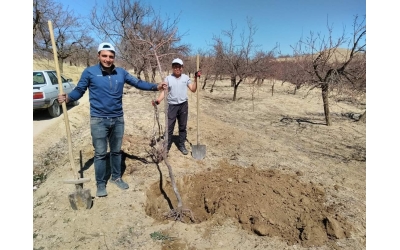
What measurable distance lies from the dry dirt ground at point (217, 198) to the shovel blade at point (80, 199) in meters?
0.06

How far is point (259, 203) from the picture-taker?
10.8 feet

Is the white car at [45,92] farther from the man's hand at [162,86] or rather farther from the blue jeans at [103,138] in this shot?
the man's hand at [162,86]

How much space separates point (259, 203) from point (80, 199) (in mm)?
2288

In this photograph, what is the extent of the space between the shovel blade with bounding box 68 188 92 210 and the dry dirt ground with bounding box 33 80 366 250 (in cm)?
6

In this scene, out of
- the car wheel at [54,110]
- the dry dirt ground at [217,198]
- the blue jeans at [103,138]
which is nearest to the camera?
the dry dirt ground at [217,198]

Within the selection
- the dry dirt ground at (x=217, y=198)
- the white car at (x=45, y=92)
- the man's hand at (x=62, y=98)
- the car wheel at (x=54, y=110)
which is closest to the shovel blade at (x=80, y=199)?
the dry dirt ground at (x=217, y=198)

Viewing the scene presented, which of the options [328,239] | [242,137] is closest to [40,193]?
[328,239]

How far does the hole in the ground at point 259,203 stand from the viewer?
2.79 metres

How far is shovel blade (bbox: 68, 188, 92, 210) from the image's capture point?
120 inches

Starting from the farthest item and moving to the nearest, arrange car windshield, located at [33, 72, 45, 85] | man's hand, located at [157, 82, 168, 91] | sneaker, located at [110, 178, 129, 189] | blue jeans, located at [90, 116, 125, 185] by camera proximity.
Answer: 1. car windshield, located at [33, 72, 45, 85]
2. sneaker, located at [110, 178, 129, 189]
3. man's hand, located at [157, 82, 168, 91]
4. blue jeans, located at [90, 116, 125, 185]

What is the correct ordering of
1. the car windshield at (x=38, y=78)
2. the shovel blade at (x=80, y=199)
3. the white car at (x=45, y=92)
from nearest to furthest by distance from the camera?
the shovel blade at (x=80, y=199) → the white car at (x=45, y=92) → the car windshield at (x=38, y=78)

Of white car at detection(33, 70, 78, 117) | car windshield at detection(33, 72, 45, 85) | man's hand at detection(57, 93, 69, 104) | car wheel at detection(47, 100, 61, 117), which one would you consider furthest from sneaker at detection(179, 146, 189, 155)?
car windshield at detection(33, 72, 45, 85)

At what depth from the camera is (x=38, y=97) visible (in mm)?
7414

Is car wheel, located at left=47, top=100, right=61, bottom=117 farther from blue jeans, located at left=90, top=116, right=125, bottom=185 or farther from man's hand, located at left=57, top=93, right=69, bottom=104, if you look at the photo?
man's hand, located at left=57, top=93, right=69, bottom=104
